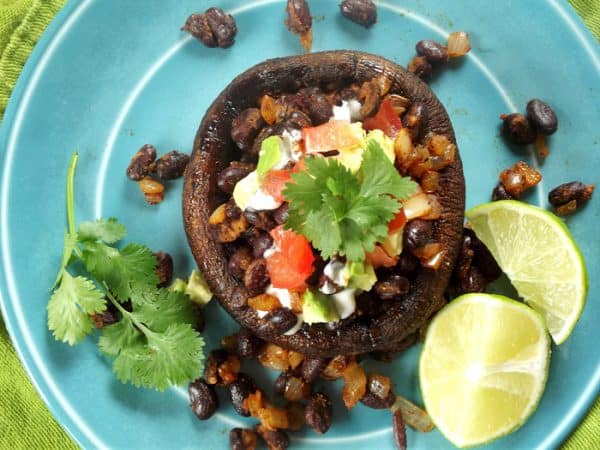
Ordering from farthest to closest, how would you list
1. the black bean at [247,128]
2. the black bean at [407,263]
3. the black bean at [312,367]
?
the black bean at [312,367] → the black bean at [247,128] → the black bean at [407,263]

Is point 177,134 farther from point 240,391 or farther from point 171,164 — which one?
point 240,391

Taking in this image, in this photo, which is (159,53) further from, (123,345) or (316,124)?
(123,345)

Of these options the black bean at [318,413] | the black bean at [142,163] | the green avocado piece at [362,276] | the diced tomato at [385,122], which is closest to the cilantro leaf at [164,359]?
the black bean at [318,413]

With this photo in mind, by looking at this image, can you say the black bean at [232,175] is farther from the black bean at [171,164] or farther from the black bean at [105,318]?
the black bean at [105,318]

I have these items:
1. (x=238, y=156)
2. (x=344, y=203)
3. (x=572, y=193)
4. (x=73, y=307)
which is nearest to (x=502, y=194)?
(x=572, y=193)

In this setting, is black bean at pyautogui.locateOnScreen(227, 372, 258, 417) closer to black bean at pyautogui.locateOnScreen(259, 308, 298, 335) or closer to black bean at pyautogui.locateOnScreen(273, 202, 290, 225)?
black bean at pyautogui.locateOnScreen(259, 308, 298, 335)

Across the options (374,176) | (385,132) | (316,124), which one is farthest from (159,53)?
(374,176)

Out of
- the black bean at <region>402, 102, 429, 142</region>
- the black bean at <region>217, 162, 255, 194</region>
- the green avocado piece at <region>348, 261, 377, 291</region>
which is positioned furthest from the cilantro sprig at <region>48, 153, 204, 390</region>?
the black bean at <region>402, 102, 429, 142</region>

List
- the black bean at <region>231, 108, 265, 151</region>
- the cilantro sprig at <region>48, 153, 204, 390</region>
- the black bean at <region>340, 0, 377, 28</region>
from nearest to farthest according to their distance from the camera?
the black bean at <region>231, 108, 265, 151</region> < the cilantro sprig at <region>48, 153, 204, 390</region> < the black bean at <region>340, 0, 377, 28</region>
